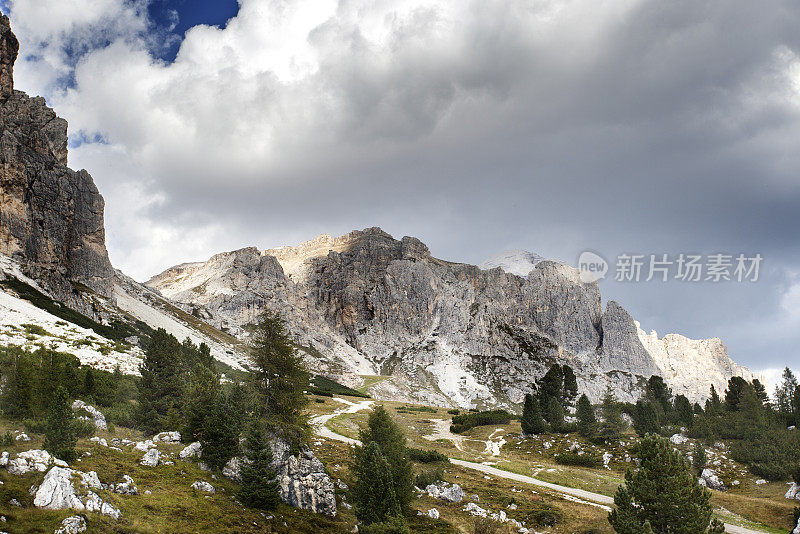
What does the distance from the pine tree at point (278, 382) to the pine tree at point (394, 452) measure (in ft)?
16.8

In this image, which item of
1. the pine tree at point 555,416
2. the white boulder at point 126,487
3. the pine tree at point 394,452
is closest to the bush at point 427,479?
the pine tree at point 394,452

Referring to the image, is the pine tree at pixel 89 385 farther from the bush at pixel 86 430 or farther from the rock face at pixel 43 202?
the rock face at pixel 43 202

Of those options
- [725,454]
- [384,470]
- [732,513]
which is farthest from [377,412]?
[725,454]

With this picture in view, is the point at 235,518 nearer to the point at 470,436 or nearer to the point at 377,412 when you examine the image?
the point at 377,412

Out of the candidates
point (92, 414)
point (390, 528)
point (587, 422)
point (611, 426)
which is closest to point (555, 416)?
point (587, 422)

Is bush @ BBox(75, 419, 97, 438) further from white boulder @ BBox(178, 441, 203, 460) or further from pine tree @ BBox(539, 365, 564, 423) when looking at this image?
pine tree @ BBox(539, 365, 564, 423)

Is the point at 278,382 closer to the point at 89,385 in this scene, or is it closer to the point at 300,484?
the point at 300,484

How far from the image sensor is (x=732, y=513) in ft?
122

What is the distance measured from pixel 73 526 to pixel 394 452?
19500mm

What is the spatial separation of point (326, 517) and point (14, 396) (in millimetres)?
25301

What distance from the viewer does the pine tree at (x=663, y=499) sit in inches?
970

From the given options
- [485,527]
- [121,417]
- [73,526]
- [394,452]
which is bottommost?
[121,417]

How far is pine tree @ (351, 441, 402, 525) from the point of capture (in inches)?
1032

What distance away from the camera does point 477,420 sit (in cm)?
8300
